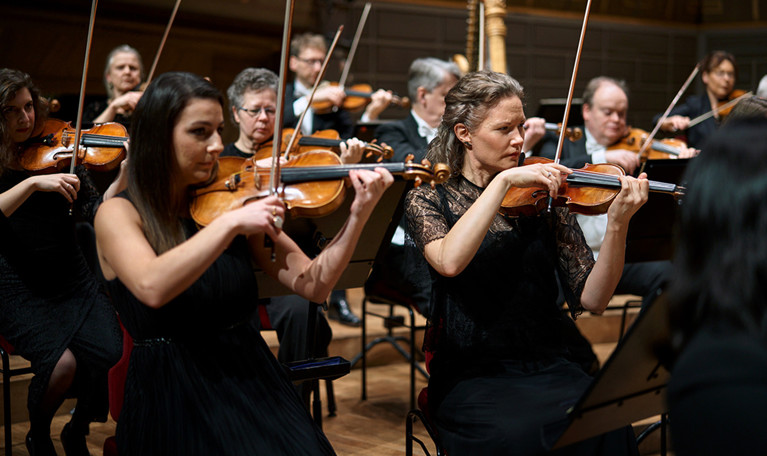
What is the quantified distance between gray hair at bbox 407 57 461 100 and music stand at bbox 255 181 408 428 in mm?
1853

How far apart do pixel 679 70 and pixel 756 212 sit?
796 centimetres

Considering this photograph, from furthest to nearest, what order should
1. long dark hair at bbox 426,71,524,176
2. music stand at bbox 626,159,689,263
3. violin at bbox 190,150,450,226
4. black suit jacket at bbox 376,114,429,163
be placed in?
black suit jacket at bbox 376,114,429,163 → music stand at bbox 626,159,689,263 → long dark hair at bbox 426,71,524,176 → violin at bbox 190,150,450,226

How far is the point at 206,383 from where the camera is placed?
154cm

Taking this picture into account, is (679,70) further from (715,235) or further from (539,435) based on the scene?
(715,235)

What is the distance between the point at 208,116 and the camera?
5.10 feet

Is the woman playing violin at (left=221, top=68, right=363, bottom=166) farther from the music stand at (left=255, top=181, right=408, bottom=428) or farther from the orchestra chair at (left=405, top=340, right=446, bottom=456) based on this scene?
the orchestra chair at (left=405, top=340, right=446, bottom=456)

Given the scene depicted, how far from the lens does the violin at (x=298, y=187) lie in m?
1.62

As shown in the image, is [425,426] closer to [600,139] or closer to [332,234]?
[332,234]

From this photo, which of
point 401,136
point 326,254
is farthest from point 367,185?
point 401,136

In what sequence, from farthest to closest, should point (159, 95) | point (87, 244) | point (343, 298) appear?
point (343, 298), point (87, 244), point (159, 95)

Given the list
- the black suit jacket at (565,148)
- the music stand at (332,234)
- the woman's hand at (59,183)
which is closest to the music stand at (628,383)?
the music stand at (332,234)

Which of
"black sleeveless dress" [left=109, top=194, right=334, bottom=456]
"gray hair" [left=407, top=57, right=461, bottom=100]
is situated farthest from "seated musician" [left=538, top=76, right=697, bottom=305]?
"black sleeveless dress" [left=109, top=194, right=334, bottom=456]

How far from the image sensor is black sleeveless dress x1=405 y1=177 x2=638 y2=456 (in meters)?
1.73

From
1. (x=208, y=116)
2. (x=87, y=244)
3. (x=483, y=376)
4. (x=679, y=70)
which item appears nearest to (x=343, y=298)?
(x=87, y=244)
